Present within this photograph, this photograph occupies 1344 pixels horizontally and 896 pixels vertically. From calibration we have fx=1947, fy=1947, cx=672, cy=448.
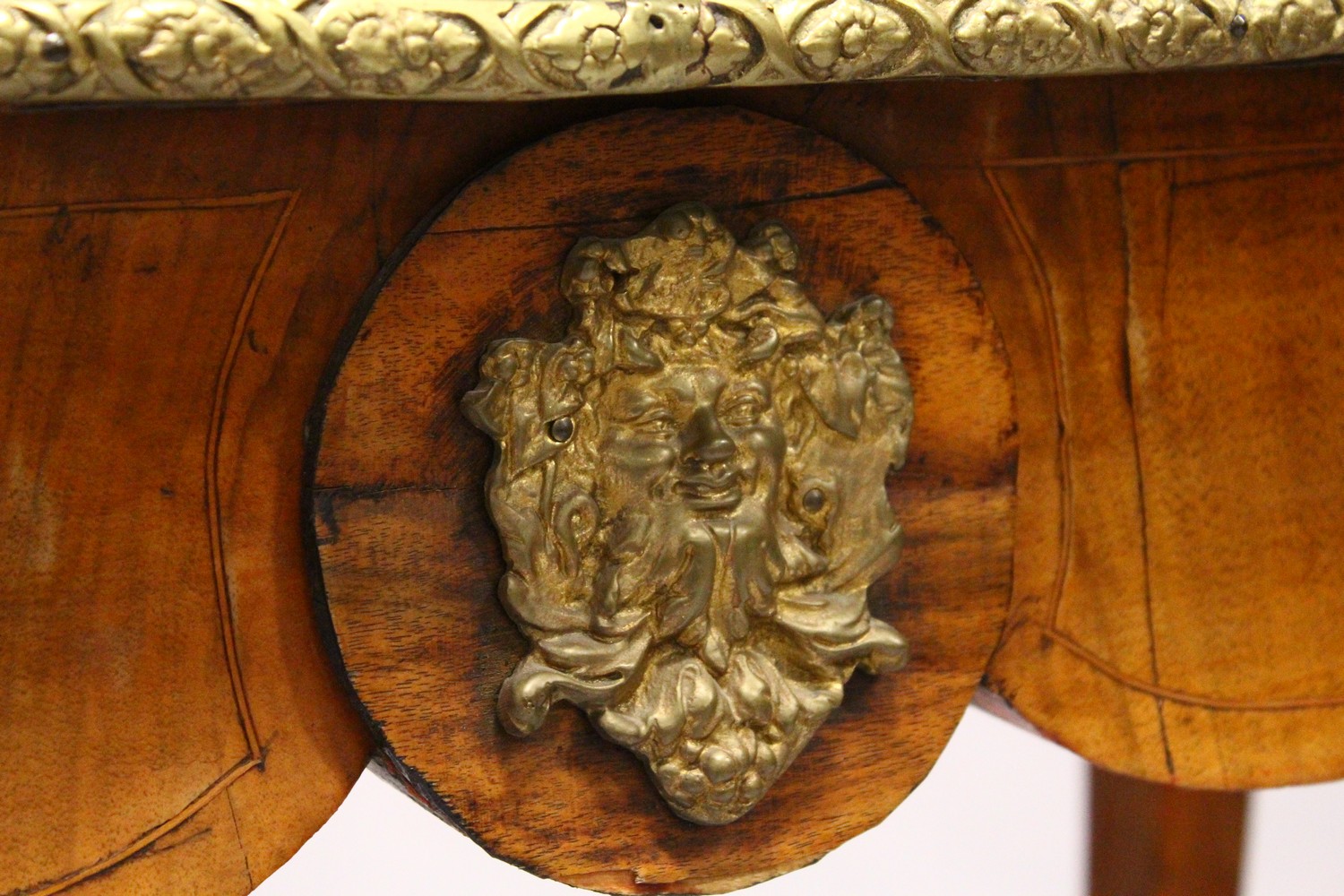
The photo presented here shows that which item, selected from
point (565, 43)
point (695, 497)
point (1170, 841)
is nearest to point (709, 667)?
point (695, 497)

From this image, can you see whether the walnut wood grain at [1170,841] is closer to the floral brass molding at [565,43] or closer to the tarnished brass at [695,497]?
the tarnished brass at [695,497]

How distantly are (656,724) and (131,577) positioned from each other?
0.55 ft

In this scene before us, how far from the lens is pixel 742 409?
2.00 feet

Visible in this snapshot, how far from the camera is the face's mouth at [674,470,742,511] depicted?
1.98 ft

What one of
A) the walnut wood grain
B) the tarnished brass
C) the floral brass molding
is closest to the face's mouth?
the tarnished brass

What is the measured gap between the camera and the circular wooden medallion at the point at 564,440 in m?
0.58

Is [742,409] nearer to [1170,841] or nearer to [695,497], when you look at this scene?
[695,497]

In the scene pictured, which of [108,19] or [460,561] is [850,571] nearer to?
[460,561]

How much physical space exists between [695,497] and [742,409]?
0.10 ft

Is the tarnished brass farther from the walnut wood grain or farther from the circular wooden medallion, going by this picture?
the walnut wood grain

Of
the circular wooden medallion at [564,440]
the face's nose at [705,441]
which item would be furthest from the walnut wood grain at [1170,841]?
the face's nose at [705,441]

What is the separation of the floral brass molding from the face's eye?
114 millimetres

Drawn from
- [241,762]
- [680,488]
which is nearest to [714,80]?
[680,488]

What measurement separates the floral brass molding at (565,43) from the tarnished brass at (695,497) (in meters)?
0.09
